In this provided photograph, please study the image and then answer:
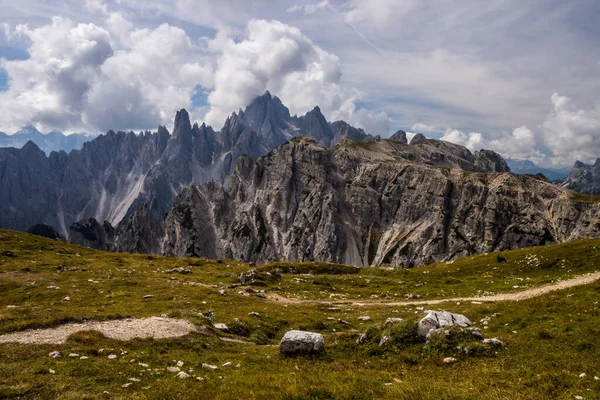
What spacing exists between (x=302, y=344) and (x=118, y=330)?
42.3ft

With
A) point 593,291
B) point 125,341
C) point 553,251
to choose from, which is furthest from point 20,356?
point 553,251

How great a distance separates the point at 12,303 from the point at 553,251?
7240cm

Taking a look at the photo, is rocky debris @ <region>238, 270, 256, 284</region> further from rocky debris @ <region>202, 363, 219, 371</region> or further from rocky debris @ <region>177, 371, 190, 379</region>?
rocky debris @ <region>177, 371, 190, 379</region>

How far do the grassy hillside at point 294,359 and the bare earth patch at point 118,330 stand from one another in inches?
32.5

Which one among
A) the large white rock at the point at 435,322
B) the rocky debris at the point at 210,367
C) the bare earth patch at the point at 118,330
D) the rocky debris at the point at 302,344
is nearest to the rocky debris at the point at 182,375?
the rocky debris at the point at 210,367

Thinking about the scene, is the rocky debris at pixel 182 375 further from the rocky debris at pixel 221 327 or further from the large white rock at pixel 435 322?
the large white rock at pixel 435 322

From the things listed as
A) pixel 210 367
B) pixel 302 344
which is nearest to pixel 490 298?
pixel 302 344

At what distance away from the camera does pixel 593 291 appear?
26094 millimetres

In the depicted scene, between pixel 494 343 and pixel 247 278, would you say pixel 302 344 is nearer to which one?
pixel 494 343

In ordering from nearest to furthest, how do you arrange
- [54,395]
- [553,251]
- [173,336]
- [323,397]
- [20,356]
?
[323,397] → [54,395] → [20,356] → [173,336] → [553,251]

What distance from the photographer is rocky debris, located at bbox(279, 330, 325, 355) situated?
62.0 feet

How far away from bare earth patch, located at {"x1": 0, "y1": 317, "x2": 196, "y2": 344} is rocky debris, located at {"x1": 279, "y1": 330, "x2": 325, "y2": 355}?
7.89m

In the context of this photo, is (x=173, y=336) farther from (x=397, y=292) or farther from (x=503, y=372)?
(x=397, y=292)

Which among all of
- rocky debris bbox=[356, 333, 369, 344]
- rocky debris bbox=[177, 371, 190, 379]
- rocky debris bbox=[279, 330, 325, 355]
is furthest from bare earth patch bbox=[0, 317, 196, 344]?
rocky debris bbox=[356, 333, 369, 344]
